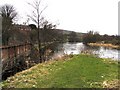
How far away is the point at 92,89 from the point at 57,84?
58.3 inches

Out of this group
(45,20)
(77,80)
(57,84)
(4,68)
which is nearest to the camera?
(57,84)

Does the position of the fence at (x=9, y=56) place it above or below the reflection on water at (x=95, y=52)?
above

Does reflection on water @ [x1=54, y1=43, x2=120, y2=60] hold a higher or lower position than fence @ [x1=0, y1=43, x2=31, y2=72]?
lower

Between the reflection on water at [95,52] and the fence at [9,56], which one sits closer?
the fence at [9,56]

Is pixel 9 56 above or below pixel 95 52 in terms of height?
above

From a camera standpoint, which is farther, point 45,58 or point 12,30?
point 12,30

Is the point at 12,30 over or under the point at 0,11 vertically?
under

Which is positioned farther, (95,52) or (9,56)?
(95,52)

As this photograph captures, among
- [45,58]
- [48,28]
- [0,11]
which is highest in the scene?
[0,11]

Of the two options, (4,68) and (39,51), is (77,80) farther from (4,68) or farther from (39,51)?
(39,51)

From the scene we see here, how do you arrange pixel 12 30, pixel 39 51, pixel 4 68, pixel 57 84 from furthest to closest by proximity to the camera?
pixel 12 30 < pixel 39 51 < pixel 4 68 < pixel 57 84

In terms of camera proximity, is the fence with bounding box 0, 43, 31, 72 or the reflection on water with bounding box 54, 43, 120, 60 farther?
the reflection on water with bounding box 54, 43, 120, 60

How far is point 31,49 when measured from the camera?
29.9 meters

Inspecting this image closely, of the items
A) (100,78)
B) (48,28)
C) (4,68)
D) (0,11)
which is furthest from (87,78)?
Answer: (0,11)
